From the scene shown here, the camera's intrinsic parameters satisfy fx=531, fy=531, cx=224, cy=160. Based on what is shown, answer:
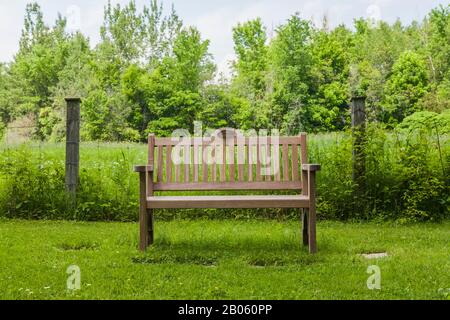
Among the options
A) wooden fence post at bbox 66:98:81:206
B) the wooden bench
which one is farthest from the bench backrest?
wooden fence post at bbox 66:98:81:206

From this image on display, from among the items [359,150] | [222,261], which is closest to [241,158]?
[222,261]

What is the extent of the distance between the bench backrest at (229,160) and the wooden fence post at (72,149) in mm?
1889

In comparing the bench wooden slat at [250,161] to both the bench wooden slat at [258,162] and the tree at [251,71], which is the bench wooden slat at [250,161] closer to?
the bench wooden slat at [258,162]

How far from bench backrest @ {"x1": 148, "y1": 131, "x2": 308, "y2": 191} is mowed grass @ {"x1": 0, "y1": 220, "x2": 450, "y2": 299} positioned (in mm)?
525

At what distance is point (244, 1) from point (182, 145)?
124ft

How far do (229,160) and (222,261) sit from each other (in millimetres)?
1258

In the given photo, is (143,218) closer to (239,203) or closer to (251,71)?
(239,203)

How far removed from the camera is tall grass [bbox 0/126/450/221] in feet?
20.8

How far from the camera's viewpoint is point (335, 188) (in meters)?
6.39

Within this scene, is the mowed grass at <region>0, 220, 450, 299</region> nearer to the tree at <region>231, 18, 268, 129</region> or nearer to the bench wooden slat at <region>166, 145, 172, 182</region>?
the bench wooden slat at <region>166, 145, 172, 182</region>

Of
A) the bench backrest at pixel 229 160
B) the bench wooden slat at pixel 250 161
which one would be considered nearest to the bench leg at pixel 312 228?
the bench backrest at pixel 229 160

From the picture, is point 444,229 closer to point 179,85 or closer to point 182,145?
point 182,145

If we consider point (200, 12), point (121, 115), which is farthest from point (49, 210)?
point (200, 12)

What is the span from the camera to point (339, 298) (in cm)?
321
